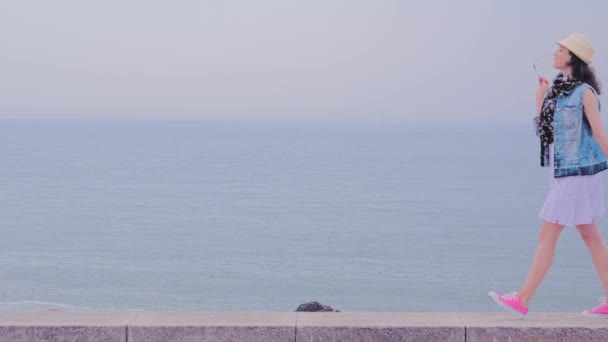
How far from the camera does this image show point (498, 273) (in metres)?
77.8

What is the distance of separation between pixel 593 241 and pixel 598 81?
1103 mm

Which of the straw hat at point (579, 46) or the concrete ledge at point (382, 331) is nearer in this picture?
the concrete ledge at point (382, 331)

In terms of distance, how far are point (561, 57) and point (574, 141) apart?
22.8 inches

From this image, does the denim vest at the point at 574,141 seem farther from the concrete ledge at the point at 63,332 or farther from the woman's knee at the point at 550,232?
the concrete ledge at the point at 63,332

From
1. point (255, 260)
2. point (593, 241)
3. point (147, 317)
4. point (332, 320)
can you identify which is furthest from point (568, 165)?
point (255, 260)

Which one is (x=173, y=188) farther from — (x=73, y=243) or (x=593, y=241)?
(x=593, y=241)

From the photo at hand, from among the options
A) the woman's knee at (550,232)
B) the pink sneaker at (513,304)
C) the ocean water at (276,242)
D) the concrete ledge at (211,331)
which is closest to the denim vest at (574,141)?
the woman's knee at (550,232)

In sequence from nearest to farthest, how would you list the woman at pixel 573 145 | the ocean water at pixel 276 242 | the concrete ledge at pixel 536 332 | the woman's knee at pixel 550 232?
the concrete ledge at pixel 536 332
the woman at pixel 573 145
the woman's knee at pixel 550 232
the ocean water at pixel 276 242

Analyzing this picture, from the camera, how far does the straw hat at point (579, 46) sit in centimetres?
563

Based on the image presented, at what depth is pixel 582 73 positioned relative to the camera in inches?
224

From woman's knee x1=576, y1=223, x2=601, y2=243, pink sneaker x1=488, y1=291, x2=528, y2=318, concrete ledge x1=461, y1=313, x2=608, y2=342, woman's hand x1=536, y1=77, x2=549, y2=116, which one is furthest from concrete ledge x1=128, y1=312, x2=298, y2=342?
woman's hand x1=536, y1=77, x2=549, y2=116

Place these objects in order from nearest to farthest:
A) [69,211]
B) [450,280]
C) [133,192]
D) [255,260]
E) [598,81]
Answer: [598,81] → [450,280] → [255,260] → [69,211] → [133,192]

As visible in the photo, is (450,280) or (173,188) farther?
(173,188)

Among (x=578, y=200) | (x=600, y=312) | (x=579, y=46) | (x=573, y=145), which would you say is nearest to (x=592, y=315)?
(x=600, y=312)
